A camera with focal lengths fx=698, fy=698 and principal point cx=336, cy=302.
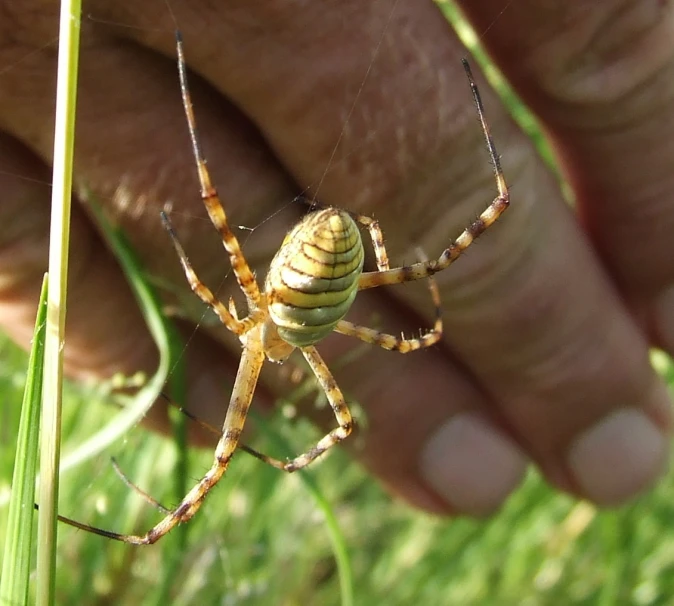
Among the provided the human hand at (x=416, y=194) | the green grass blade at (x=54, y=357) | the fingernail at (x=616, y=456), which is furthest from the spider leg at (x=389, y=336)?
the green grass blade at (x=54, y=357)

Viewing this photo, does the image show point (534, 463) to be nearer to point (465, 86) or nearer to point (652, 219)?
point (652, 219)

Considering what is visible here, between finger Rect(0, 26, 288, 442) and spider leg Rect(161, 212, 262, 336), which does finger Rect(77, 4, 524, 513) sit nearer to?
finger Rect(0, 26, 288, 442)

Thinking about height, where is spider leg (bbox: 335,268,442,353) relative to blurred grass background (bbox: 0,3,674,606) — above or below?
above

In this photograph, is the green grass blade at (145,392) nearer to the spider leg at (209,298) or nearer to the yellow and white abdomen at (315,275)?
the spider leg at (209,298)

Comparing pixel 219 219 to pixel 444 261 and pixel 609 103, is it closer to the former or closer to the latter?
pixel 444 261

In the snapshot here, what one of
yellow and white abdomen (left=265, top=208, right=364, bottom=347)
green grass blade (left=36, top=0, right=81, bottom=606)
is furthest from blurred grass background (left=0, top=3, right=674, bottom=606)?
green grass blade (left=36, top=0, right=81, bottom=606)
